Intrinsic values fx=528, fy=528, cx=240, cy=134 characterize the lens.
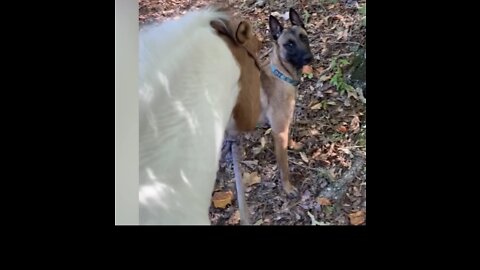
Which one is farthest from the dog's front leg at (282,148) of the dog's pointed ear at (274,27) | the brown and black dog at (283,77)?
the dog's pointed ear at (274,27)

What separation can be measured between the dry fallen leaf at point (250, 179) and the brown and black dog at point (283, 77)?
0.11m

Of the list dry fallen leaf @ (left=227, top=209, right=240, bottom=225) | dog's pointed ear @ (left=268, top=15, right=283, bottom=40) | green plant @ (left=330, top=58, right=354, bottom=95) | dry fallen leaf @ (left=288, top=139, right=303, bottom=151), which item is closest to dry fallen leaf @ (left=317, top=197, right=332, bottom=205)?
dry fallen leaf @ (left=288, top=139, right=303, bottom=151)

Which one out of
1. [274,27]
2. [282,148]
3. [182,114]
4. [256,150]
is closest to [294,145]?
[282,148]

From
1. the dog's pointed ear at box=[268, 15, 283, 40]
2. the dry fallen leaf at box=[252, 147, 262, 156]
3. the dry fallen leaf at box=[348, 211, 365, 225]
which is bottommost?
the dry fallen leaf at box=[348, 211, 365, 225]

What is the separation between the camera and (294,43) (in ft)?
7.68

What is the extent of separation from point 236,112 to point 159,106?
1.24ft

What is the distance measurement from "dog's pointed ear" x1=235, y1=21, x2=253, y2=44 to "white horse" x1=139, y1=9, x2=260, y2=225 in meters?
0.11

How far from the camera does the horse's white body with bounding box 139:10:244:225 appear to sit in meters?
1.87

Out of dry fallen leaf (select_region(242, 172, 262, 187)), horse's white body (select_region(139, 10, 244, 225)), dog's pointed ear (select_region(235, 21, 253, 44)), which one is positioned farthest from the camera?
dry fallen leaf (select_region(242, 172, 262, 187))

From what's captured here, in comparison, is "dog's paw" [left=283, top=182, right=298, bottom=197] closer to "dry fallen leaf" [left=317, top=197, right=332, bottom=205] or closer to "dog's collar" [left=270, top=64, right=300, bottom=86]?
"dry fallen leaf" [left=317, top=197, right=332, bottom=205]

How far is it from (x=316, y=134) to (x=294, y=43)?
0.42 metres

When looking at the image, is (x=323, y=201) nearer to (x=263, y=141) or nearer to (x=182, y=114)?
(x=263, y=141)

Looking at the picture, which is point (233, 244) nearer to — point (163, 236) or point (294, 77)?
point (163, 236)

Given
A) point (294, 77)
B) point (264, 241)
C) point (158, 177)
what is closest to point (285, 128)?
point (294, 77)
